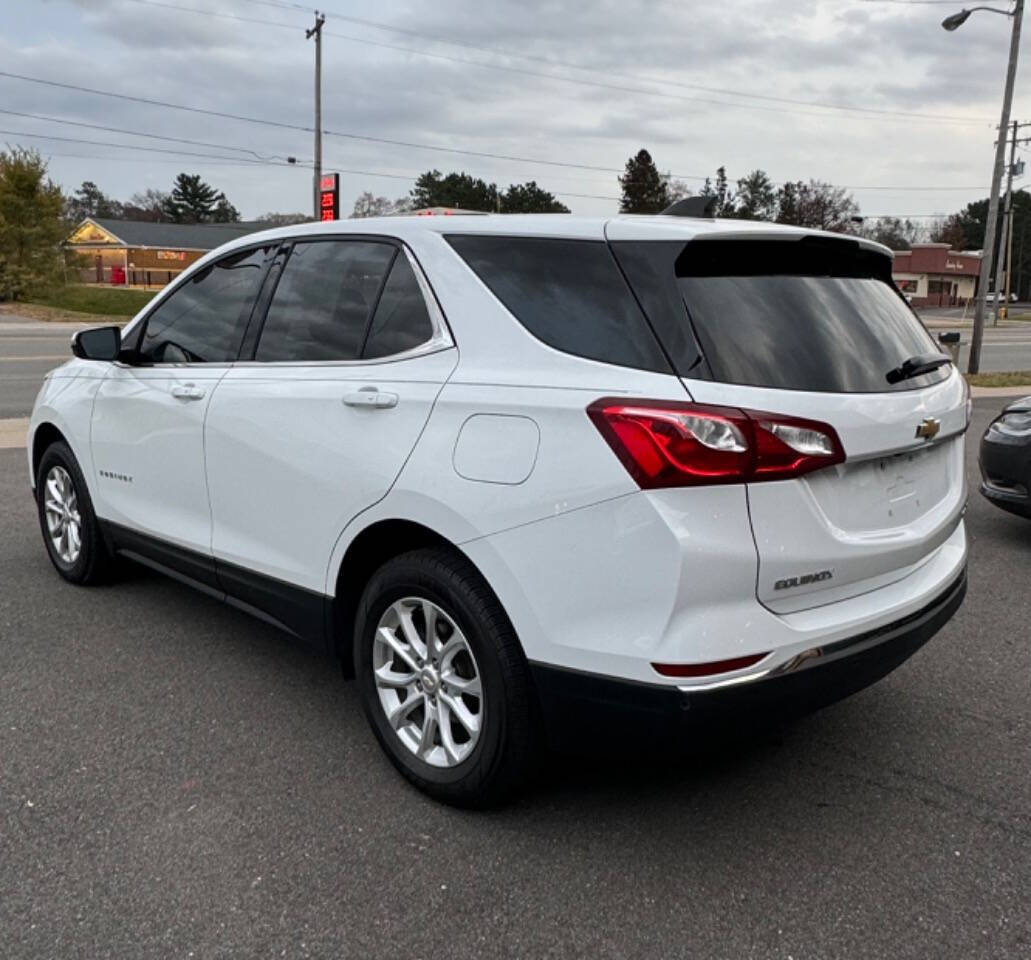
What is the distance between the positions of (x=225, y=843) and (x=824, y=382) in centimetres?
214

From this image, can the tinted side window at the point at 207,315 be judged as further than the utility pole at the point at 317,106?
No

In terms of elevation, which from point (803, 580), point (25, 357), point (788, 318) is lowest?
point (25, 357)

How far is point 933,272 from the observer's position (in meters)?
81.1

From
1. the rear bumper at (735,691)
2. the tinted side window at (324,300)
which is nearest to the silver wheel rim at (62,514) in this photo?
the tinted side window at (324,300)

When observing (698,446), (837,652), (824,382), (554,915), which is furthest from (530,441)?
(554,915)

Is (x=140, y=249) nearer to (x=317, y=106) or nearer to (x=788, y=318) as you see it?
(x=317, y=106)

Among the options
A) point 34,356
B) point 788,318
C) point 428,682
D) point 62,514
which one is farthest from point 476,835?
point 34,356

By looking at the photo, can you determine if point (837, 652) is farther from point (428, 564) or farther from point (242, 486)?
point (242, 486)

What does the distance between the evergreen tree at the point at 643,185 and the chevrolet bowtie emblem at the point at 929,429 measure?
7717 cm

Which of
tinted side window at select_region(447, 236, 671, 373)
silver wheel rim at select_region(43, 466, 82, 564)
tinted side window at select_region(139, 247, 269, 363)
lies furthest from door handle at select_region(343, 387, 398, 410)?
silver wheel rim at select_region(43, 466, 82, 564)

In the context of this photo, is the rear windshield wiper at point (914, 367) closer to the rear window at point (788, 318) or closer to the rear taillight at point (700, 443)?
the rear window at point (788, 318)

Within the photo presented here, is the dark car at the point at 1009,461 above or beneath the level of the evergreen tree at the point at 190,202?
beneath

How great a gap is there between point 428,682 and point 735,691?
1020mm

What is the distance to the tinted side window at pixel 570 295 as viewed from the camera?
254 cm
